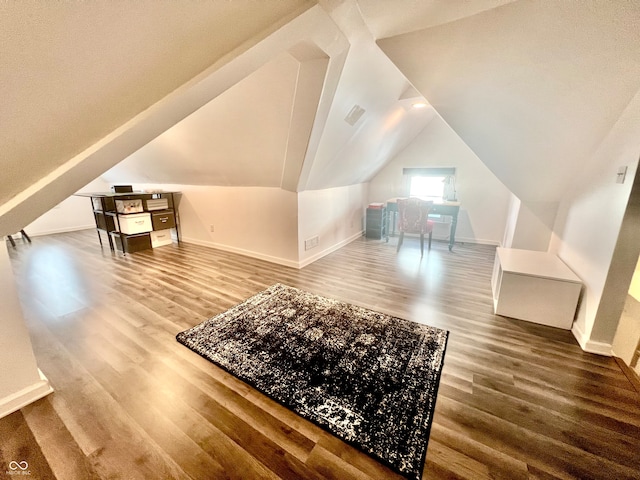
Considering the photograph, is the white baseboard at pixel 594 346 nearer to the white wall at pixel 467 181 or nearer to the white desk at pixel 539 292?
the white desk at pixel 539 292

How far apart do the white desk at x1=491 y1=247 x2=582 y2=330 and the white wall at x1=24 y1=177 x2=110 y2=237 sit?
7.90 m

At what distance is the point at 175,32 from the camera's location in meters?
0.99

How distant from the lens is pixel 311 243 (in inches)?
156

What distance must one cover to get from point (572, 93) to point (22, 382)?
3.76 metres

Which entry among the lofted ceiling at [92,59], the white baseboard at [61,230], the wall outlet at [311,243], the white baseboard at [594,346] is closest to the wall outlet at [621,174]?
the white baseboard at [594,346]

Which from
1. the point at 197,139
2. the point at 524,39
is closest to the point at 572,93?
the point at 524,39

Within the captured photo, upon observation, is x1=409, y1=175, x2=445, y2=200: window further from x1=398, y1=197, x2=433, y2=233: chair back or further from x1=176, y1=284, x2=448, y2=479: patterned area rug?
x1=176, y1=284, x2=448, y2=479: patterned area rug

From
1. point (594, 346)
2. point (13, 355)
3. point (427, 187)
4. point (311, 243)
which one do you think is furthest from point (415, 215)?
point (13, 355)

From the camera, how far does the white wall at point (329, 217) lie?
378 cm

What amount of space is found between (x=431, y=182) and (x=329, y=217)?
2302mm

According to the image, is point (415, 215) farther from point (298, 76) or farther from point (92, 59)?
point (92, 59)

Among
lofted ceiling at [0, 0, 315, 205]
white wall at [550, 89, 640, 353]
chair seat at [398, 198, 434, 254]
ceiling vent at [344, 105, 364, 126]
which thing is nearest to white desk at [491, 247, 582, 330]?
white wall at [550, 89, 640, 353]

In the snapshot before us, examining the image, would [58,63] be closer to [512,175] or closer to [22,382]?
[22,382]

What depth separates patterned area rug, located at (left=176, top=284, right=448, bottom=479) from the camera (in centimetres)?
135
